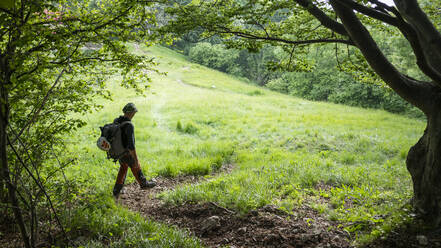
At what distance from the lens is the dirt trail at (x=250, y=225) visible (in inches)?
166

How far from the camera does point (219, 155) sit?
970 centimetres

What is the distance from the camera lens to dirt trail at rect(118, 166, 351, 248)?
422cm

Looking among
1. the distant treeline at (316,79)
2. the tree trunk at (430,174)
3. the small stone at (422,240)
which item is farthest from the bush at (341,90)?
the small stone at (422,240)

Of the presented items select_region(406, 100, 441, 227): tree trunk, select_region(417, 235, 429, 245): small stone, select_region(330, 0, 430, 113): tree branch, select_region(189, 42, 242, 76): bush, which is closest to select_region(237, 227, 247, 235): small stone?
select_region(417, 235, 429, 245): small stone

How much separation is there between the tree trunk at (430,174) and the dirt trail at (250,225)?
1183 mm

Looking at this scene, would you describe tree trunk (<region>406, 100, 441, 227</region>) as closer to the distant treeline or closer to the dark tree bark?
the dark tree bark

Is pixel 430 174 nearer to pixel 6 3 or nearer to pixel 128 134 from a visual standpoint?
pixel 6 3

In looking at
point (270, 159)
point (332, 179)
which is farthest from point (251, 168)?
point (332, 179)

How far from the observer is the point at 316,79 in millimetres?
49281

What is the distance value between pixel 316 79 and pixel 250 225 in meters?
48.6

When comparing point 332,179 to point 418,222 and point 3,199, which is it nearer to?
point 418,222

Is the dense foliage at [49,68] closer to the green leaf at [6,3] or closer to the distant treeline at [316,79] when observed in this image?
the green leaf at [6,3]

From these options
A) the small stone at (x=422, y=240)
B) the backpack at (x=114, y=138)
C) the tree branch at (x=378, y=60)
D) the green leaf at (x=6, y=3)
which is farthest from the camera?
the backpack at (x=114, y=138)

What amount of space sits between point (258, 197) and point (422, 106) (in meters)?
3.27
